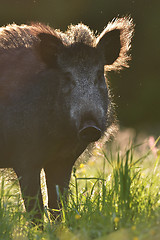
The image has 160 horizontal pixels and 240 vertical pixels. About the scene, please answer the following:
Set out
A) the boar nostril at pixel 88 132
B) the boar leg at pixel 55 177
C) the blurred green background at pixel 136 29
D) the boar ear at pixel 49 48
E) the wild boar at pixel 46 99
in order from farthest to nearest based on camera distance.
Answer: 1. the blurred green background at pixel 136 29
2. the boar leg at pixel 55 177
3. the boar ear at pixel 49 48
4. the wild boar at pixel 46 99
5. the boar nostril at pixel 88 132

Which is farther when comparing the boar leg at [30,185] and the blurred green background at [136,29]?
the blurred green background at [136,29]

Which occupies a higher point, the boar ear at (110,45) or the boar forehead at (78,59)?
the boar ear at (110,45)

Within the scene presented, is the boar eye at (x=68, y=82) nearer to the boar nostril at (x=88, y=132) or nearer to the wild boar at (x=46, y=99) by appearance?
the wild boar at (x=46, y=99)

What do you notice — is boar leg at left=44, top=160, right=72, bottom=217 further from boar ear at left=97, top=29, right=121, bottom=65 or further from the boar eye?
boar ear at left=97, top=29, right=121, bottom=65

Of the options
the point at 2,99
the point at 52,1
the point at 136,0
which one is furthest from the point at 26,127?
the point at 136,0

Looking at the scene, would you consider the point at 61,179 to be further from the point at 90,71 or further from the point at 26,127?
the point at 90,71

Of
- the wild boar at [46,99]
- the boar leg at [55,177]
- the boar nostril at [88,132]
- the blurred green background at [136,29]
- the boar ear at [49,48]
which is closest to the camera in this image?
the boar nostril at [88,132]

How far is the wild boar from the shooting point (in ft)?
12.9

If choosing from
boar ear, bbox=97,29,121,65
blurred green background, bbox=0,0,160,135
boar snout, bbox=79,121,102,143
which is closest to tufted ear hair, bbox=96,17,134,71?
boar ear, bbox=97,29,121,65

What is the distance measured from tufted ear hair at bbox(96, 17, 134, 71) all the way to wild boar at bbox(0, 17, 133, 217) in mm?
93

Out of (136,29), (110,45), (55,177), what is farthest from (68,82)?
(136,29)

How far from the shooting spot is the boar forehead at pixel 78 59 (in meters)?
4.11

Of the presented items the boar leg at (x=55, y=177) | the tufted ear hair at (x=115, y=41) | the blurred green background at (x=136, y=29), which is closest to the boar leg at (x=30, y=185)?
the boar leg at (x=55, y=177)

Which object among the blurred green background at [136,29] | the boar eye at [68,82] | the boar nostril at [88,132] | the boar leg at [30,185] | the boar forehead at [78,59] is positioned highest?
the blurred green background at [136,29]
